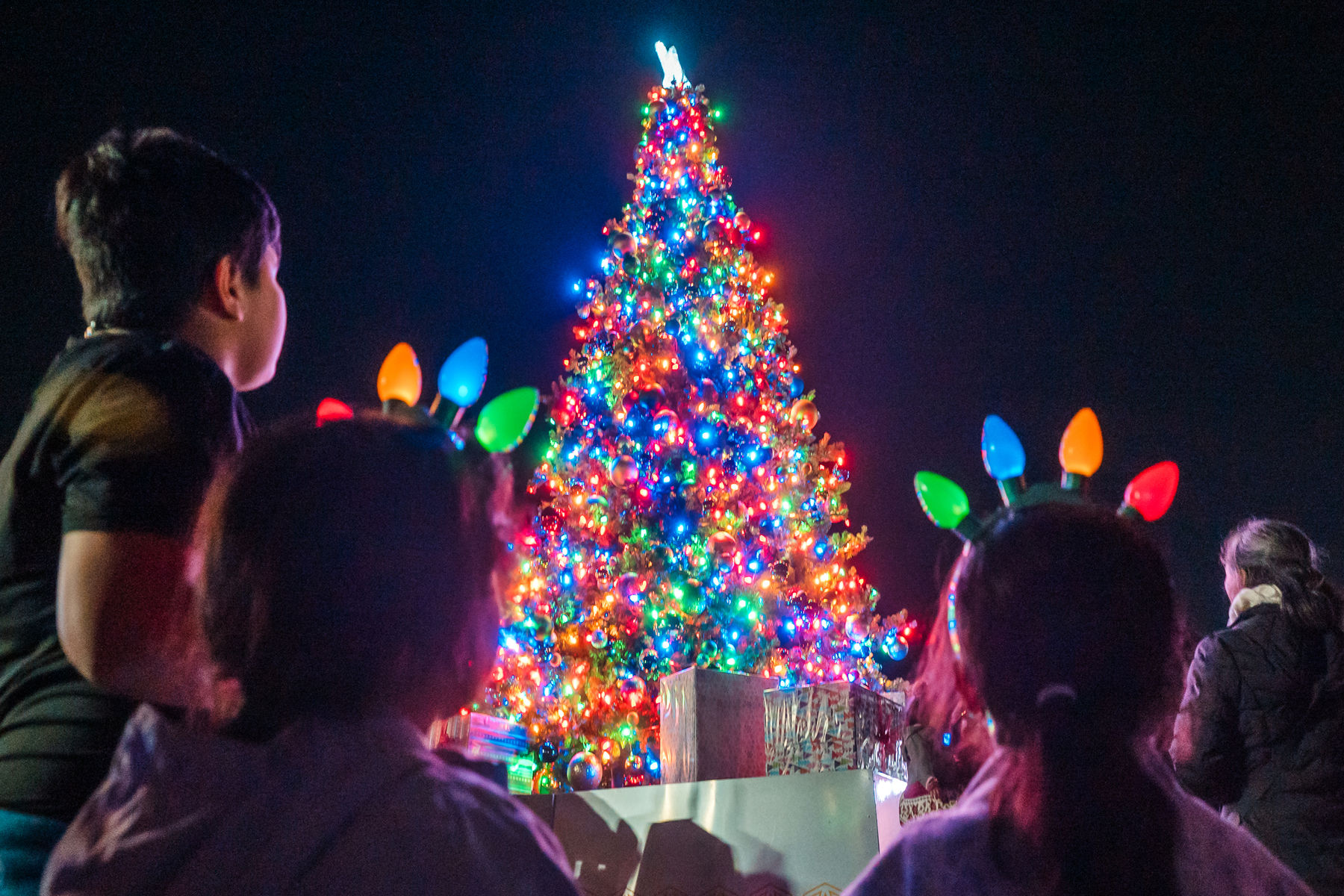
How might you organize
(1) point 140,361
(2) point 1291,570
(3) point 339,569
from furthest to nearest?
(2) point 1291,570 < (1) point 140,361 < (3) point 339,569

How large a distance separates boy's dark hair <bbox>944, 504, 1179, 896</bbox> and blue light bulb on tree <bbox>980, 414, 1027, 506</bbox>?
0.18 m

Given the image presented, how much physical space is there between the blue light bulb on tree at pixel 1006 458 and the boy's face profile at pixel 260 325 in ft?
3.52

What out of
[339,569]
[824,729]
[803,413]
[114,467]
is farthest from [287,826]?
[803,413]

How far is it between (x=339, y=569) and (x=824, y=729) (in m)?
1.28

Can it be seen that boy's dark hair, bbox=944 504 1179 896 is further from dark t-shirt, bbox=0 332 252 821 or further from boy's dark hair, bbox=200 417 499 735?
dark t-shirt, bbox=0 332 252 821

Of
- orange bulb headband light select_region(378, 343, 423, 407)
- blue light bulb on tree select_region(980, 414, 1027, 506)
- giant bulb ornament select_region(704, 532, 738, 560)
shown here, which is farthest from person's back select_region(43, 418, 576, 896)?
giant bulb ornament select_region(704, 532, 738, 560)

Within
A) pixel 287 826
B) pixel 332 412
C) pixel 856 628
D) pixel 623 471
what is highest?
pixel 623 471

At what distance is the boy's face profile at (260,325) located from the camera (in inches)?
52.0

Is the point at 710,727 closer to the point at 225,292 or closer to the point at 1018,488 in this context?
the point at 1018,488

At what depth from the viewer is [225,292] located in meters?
1.29

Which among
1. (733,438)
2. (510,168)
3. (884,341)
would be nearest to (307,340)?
(510,168)

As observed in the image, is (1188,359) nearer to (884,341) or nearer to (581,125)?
(884,341)

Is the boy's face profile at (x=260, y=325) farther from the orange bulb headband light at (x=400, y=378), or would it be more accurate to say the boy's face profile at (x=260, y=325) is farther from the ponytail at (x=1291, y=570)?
the ponytail at (x=1291, y=570)

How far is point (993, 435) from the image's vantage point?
131 cm
